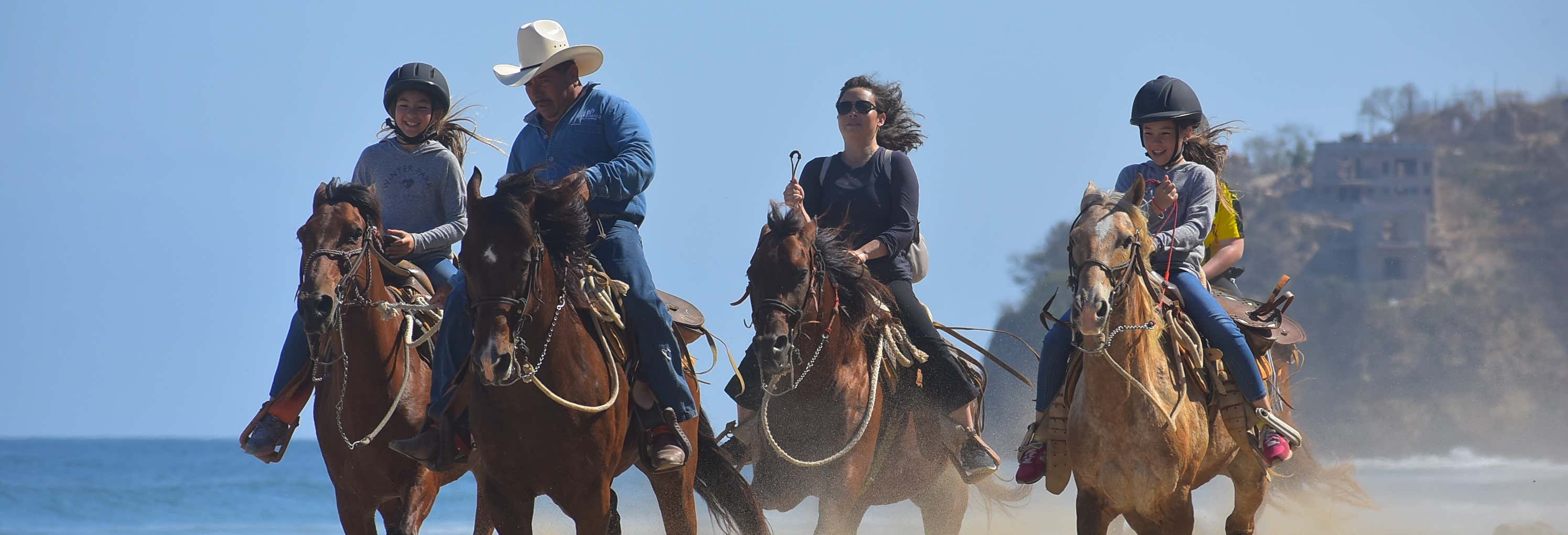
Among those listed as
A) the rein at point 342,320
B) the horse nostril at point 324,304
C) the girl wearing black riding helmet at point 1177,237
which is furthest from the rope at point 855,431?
the horse nostril at point 324,304

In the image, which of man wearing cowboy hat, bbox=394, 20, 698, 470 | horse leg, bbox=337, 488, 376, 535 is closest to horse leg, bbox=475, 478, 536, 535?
man wearing cowboy hat, bbox=394, 20, 698, 470

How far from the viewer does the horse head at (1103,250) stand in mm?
6227

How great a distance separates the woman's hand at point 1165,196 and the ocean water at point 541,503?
438 centimetres

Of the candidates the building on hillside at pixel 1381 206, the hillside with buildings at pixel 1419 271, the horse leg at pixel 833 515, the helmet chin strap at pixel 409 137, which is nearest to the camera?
the horse leg at pixel 833 515

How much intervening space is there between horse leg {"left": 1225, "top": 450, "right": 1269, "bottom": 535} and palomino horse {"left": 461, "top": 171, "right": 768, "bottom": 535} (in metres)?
3.30

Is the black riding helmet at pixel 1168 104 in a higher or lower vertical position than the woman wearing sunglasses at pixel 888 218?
higher

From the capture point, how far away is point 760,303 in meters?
7.75

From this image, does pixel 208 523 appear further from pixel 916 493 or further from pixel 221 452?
pixel 221 452

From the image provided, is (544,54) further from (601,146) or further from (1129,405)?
(1129,405)

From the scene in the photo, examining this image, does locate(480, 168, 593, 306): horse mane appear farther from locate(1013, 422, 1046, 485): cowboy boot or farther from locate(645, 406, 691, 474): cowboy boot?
locate(1013, 422, 1046, 485): cowboy boot

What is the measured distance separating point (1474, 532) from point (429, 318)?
1481cm

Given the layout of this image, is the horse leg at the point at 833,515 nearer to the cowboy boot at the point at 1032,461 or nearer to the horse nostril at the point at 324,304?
the cowboy boot at the point at 1032,461

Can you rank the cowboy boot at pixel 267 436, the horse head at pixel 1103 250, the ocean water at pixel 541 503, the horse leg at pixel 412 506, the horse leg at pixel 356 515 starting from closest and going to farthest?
the horse head at pixel 1103 250 < the horse leg at pixel 412 506 < the horse leg at pixel 356 515 < the cowboy boot at pixel 267 436 < the ocean water at pixel 541 503

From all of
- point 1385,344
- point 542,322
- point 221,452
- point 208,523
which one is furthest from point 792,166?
point 221,452
